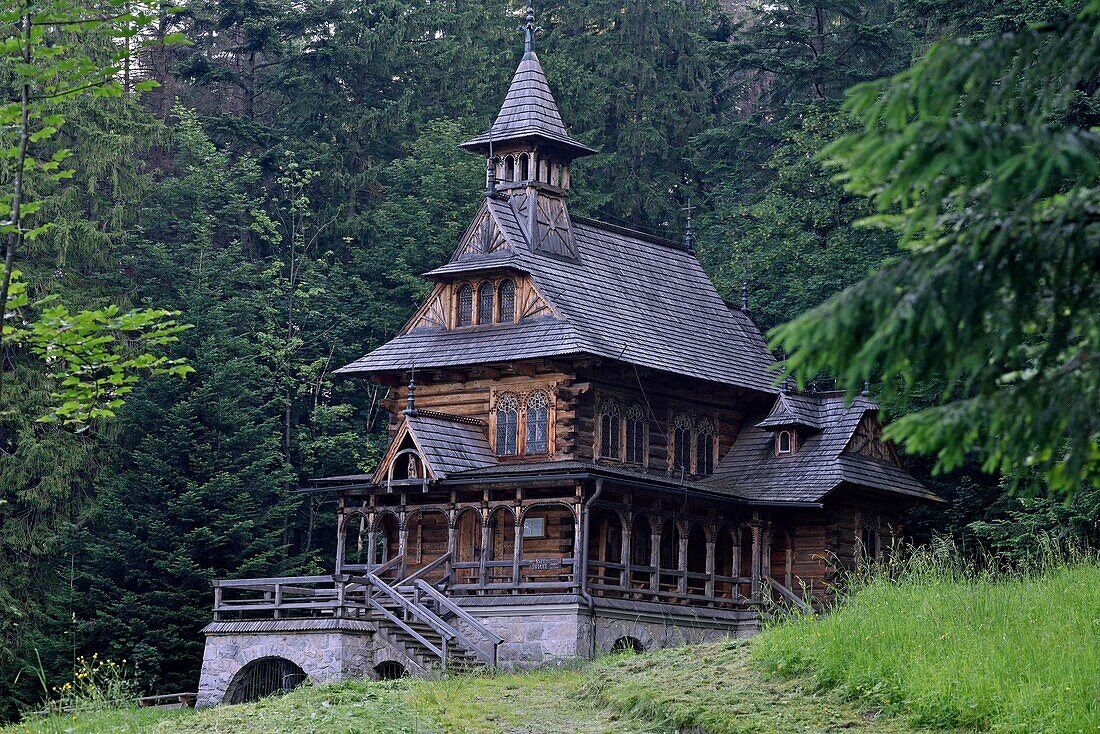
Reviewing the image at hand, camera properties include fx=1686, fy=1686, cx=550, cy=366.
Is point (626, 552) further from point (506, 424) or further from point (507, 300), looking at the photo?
point (507, 300)

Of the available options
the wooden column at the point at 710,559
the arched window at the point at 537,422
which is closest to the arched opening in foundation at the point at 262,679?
the arched window at the point at 537,422

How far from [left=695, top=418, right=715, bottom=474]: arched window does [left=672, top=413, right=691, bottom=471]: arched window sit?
0.29m

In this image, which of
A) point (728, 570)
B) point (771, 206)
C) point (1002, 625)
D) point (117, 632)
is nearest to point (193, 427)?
point (117, 632)

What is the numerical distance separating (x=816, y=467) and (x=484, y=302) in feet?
26.9

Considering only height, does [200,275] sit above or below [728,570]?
above

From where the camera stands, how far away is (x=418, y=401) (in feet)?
125

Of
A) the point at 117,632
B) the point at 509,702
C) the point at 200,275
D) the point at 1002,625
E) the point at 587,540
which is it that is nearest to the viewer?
the point at 1002,625

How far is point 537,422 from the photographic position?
3622 centimetres

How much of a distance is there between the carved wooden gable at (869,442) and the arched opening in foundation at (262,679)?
43.6 ft

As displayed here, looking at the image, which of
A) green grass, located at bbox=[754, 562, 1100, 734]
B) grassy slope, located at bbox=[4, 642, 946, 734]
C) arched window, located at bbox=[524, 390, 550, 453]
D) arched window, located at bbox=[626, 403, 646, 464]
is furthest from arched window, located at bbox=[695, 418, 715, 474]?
green grass, located at bbox=[754, 562, 1100, 734]

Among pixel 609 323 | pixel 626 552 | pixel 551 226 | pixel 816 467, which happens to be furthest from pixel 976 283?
pixel 551 226

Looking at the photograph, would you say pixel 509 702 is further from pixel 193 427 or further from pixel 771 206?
pixel 771 206

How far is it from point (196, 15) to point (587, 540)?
28947 mm

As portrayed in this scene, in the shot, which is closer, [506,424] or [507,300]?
[506,424]
